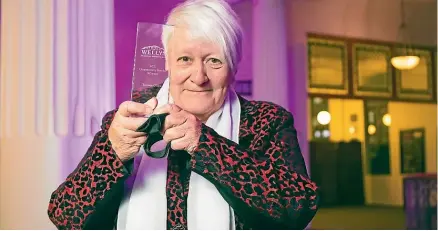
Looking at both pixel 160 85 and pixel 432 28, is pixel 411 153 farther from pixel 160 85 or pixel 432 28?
pixel 160 85

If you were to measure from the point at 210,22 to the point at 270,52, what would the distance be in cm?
36

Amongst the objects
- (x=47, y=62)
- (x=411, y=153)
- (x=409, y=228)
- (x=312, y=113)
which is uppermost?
(x=47, y=62)

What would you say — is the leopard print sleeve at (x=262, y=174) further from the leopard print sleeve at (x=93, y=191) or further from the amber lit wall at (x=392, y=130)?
the amber lit wall at (x=392, y=130)

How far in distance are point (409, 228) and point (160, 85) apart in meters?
1.27

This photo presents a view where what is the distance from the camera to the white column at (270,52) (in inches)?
85.9

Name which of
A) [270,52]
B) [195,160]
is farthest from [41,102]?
[270,52]

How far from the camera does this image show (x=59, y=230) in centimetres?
201

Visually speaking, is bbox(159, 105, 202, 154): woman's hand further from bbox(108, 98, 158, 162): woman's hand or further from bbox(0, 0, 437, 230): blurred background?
bbox(0, 0, 437, 230): blurred background

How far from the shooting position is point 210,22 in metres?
1.99

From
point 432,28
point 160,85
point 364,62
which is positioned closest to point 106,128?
point 160,85

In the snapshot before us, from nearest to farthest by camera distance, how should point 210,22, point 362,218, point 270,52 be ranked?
point 210,22 → point 270,52 → point 362,218

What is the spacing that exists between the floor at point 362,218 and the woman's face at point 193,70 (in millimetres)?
707

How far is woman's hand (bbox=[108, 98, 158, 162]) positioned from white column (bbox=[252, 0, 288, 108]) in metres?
0.46

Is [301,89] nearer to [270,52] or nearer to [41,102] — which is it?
[270,52]
